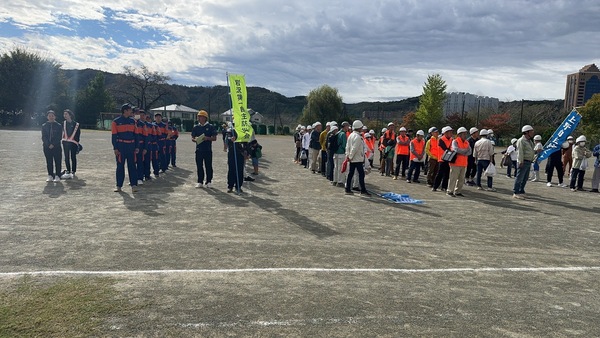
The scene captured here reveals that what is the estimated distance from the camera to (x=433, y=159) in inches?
532

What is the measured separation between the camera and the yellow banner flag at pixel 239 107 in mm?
10445

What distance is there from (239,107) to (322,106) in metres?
60.7

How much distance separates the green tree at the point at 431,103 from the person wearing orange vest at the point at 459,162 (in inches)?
1964

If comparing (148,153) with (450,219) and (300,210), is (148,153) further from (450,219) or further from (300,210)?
(450,219)

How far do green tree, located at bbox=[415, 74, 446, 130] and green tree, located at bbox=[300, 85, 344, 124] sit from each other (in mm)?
14856

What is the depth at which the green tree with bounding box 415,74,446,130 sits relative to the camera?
196 feet

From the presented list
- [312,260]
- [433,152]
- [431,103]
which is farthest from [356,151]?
[431,103]

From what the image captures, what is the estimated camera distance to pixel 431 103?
2378 inches

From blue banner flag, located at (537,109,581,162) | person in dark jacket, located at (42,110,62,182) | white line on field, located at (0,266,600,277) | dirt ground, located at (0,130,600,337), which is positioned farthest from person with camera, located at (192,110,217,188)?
blue banner flag, located at (537,109,581,162)

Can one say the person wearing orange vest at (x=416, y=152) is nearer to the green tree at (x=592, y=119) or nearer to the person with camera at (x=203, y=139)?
the person with camera at (x=203, y=139)

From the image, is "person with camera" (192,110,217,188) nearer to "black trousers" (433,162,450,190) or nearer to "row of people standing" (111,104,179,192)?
"row of people standing" (111,104,179,192)

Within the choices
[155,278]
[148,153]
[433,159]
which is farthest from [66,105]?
[155,278]

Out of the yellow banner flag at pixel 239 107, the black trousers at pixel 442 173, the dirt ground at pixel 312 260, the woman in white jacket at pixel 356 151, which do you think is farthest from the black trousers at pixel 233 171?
the black trousers at pixel 442 173

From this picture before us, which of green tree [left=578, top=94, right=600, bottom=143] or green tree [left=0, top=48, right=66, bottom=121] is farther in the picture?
green tree [left=0, top=48, right=66, bottom=121]
